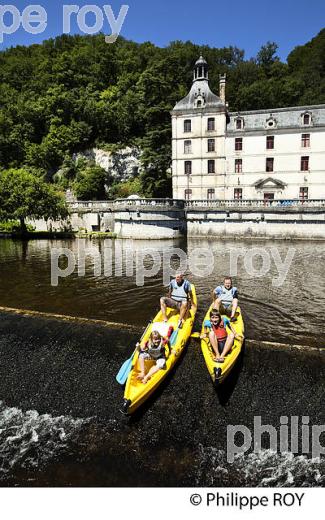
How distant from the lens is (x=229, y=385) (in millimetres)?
9281

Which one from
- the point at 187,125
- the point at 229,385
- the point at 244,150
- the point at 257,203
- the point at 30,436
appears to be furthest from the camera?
the point at 187,125

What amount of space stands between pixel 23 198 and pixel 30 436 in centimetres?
3259

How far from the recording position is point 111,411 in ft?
30.5

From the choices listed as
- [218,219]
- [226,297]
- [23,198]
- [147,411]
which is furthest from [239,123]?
[147,411]

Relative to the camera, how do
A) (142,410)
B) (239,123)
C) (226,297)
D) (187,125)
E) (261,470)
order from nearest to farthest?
(261,470), (142,410), (226,297), (239,123), (187,125)

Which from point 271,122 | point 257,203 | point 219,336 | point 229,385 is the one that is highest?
point 271,122

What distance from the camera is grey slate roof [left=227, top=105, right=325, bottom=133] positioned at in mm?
43000

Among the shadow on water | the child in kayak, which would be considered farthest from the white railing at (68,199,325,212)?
the shadow on water

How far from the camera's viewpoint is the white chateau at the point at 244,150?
43.8 m

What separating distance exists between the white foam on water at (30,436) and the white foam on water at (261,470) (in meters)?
3.27

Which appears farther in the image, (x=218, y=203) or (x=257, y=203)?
(x=218, y=203)

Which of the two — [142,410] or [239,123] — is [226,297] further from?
[239,123]

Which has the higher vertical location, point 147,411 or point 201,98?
point 201,98
